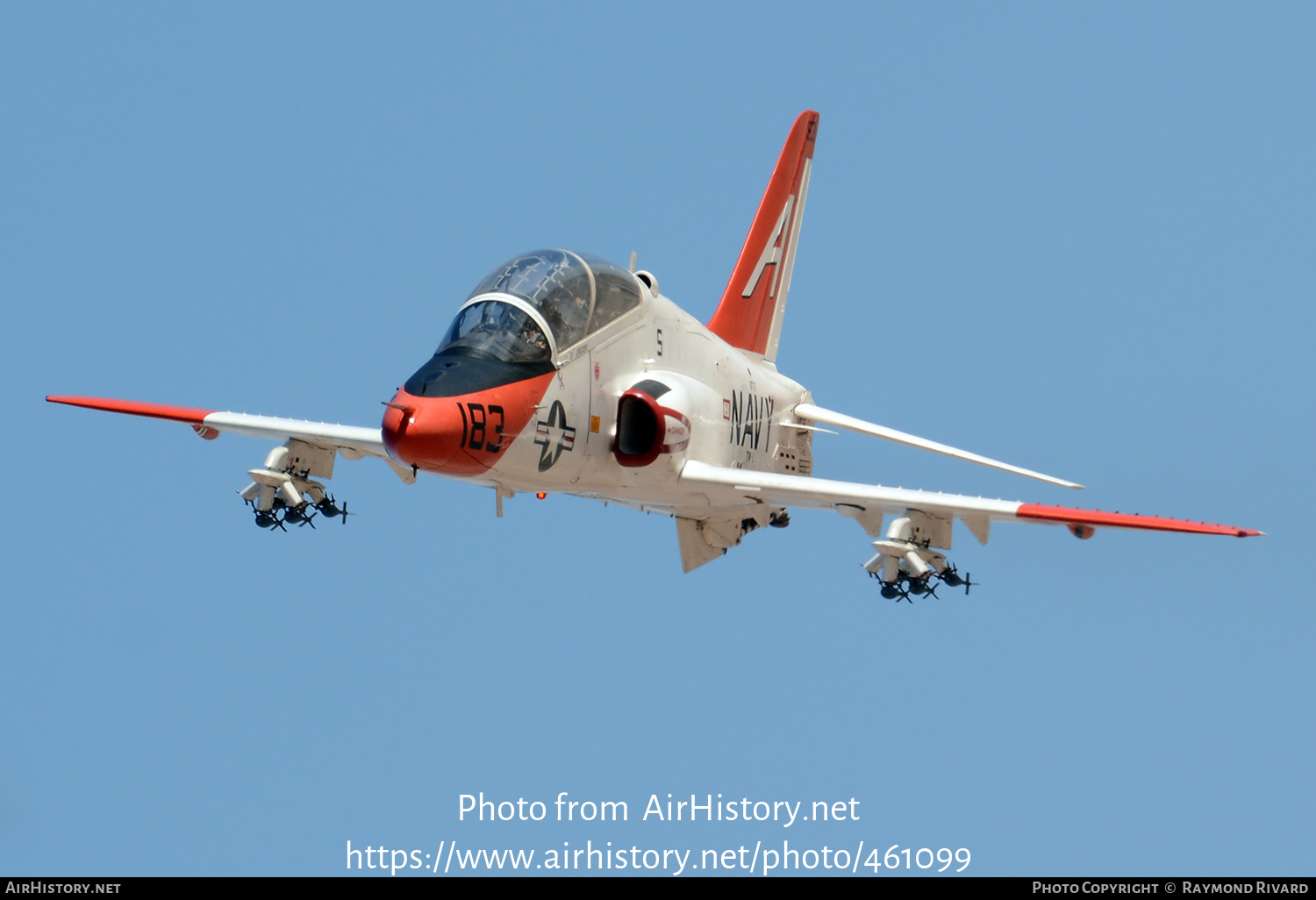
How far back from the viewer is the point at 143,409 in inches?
1008

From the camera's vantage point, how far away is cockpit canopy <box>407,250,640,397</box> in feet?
68.3

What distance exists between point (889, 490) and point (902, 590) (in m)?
1.33

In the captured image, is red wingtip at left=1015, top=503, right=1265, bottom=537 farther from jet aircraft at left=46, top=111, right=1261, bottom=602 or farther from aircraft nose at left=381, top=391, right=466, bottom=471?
aircraft nose at left=381, top=391, right=466, bottom=471

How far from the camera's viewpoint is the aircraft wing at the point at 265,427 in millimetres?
23984

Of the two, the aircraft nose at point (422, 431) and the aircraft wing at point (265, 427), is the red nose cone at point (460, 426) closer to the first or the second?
the aircraft nose at point (422, 431)

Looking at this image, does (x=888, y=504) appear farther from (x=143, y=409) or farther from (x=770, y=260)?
(x=143, y=409)

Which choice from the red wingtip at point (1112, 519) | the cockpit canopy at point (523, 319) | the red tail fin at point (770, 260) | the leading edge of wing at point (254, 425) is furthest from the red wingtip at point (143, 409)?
the red wingtip at point (1112, 519)

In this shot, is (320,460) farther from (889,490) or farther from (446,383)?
(889,490)

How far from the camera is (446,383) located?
20500mm

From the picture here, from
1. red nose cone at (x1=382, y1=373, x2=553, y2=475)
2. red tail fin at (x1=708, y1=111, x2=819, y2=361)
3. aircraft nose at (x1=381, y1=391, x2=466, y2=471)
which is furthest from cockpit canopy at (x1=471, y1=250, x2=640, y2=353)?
red tail fin at (x1=708, y1=111, x2=819, y2=361)

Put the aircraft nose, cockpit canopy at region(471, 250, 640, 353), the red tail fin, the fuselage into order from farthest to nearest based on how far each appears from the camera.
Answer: the red tail fin < cockpit canopy at region(471, 250, 640, 353) < the fuselage < the aircraft nose

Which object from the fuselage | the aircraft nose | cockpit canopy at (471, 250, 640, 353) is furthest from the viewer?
cockpit canopy at (471, 250, 640, 353)

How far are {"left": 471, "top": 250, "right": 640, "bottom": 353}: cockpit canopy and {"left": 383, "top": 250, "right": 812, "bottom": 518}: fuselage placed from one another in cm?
2

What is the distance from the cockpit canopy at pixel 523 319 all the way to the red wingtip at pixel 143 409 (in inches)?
220
